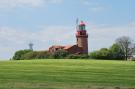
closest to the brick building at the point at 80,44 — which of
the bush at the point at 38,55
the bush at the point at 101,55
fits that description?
the bush at the point at 101,55

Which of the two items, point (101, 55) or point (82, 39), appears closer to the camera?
point (101, 55)

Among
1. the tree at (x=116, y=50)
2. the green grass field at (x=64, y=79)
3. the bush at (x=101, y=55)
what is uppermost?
the tree at (x=116, y=50)

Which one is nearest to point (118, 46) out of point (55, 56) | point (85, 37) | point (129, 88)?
point (85, 37)

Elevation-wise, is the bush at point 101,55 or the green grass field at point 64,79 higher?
the bush at point 101,55

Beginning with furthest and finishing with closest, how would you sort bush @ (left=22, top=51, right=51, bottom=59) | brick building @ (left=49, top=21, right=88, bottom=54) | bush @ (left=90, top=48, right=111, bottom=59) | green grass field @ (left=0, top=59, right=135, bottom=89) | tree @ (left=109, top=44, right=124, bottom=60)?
brick building @ (left=49, top=21, right=88, bottom=54) → tree @ (left=109, top=44, right=124, bottom=60) → bush @ (left=22, top=51, right=51, bottom=59) → bush @ (left=90, top=48, right=111, bottom=59) → green grass field @ (left=0, top=59, right=135, bottom=89)

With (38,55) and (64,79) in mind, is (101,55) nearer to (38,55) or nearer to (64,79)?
(38,55)

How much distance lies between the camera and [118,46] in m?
195

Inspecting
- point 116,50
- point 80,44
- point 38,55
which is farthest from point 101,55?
point 80,44

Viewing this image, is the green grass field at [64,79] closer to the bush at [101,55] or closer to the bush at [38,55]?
the bush at [101,55]

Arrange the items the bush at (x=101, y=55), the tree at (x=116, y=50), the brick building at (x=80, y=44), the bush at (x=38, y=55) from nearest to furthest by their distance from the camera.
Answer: the bush at (x=101, y=55), the bush at (x=38, y=55), the tree at (x=116, y=50), the brick building at (x=80, y=44)

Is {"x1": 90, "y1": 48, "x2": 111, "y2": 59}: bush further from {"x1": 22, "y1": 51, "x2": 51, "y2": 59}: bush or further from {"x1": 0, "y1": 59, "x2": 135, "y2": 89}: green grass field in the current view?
{"x1": 0, "y1": 59, "x2": 135, "y2": 89}: green grass field

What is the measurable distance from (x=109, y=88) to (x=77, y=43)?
16744 centimetres

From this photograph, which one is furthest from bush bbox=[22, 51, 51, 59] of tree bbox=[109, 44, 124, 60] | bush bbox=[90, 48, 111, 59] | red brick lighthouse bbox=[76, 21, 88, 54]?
red brick lighthouse bbox=[76, 21, 88, 54]

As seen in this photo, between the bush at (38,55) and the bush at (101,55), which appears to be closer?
the bush at (101,55)
